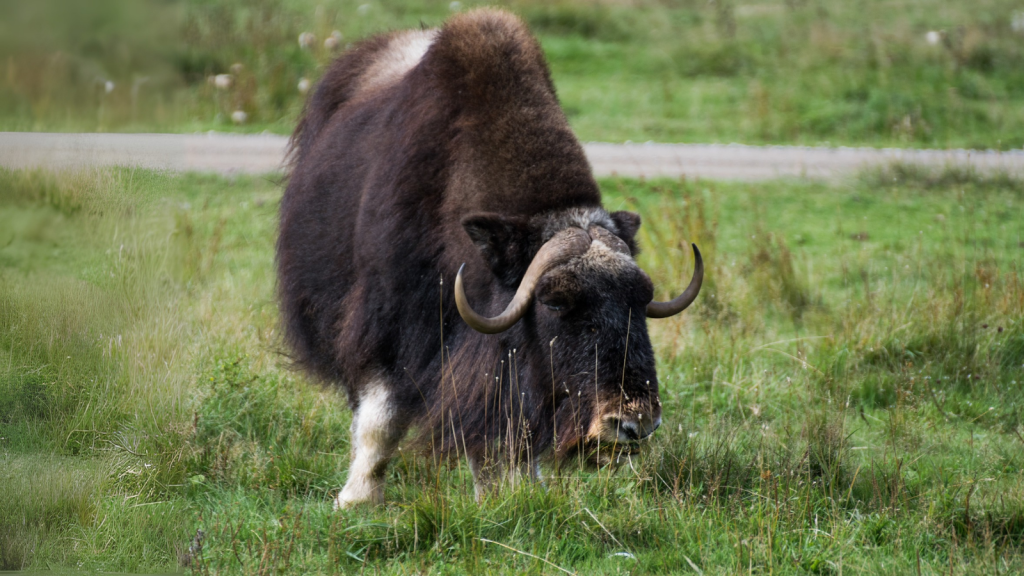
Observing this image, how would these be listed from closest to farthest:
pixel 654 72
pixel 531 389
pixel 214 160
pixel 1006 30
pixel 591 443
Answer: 1. pixel 591 443
2. pixel 531 389
3. pixel 214 160
4. pixel 654 72
5. pixel 1006 30

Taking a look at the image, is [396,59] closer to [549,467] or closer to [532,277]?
[532,277]

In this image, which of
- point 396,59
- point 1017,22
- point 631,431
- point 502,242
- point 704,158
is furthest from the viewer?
point 1017,22

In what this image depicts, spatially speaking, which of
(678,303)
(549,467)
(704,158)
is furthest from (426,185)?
(704,158)

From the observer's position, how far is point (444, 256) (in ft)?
12.8

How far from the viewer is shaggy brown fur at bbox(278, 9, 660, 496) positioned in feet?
11.6

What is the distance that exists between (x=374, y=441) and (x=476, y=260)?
104 centimetres

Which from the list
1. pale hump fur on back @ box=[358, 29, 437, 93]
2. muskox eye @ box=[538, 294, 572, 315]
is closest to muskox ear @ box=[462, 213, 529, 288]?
muskox eye @ box=[538, 294, 572, 315]

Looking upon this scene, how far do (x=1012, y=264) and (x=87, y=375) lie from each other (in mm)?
6346

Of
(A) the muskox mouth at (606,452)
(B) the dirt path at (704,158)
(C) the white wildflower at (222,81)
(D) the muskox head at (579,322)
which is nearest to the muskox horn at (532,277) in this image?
(D) the muskox head at (579,322)

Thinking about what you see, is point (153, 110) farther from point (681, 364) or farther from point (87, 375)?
point (681, 364)

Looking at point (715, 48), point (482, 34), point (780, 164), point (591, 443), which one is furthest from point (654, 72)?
point (591, 443)

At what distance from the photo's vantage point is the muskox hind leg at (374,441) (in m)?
4.20

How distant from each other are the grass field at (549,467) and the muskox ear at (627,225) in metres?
0.89

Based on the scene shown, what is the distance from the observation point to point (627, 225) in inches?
155
